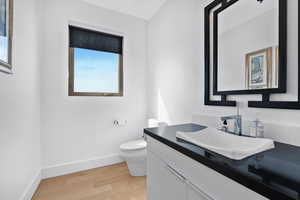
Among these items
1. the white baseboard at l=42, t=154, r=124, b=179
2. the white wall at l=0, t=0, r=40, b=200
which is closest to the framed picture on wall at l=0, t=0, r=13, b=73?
the white wall at l=0, t=0, r=40, b=200

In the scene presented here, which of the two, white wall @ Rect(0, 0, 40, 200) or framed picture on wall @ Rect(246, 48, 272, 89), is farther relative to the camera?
white wall @ Rect(0, 0, 40, 200)

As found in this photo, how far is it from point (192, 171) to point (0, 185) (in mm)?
1300

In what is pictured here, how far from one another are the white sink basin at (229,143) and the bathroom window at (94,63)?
66.9 inches

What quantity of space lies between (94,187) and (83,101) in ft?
3.81

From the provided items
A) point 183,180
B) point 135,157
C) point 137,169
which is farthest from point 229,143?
point 137,169

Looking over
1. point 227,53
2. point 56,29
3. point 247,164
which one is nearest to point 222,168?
point 247,164

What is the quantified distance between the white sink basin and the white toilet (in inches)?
40.0

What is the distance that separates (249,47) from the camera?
107 cm

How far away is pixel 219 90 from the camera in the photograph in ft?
4.30

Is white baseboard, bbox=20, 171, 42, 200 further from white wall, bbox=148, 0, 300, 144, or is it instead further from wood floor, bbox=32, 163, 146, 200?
white wall, bbox=148, 0, 300, 144

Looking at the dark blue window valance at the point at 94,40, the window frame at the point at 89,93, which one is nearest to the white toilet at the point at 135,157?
the window frame at the point at 89,93

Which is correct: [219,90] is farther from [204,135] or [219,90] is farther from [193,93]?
[204,135]

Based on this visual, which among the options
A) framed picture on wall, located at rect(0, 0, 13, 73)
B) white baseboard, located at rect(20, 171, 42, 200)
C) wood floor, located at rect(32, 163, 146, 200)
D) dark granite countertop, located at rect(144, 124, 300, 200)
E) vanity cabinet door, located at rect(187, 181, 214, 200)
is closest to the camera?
dark granite countertop, located at rect(144, 124, 300, 200)

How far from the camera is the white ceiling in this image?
2141 millimetres
